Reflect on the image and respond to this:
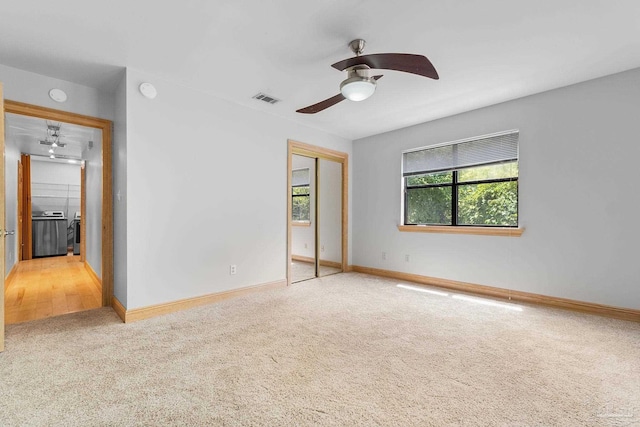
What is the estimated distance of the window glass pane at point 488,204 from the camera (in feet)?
12.3

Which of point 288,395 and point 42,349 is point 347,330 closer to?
point 288,395

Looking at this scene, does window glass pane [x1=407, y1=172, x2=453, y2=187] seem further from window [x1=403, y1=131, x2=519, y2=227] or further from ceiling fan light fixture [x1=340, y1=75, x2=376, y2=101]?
ceiling fan light fixture [x1=340, y1=75, x2=376, y2=101]

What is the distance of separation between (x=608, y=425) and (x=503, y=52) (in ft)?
8.93

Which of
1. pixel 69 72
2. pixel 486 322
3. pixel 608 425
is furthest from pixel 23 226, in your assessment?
pixel 608 425

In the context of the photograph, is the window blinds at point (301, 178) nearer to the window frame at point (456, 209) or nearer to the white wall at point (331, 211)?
the white wall at point (331, 211)

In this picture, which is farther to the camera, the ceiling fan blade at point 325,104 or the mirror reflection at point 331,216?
the mirror reflection at point 331,216

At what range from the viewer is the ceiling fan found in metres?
2.05

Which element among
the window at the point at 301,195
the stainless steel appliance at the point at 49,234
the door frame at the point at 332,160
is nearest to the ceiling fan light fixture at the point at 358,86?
the door frame at the point at 332,160

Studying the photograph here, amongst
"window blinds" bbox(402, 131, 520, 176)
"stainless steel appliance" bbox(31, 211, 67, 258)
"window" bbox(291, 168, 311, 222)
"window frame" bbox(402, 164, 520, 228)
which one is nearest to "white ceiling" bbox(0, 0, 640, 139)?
"window blinds" bbox(402, 131, 520, 176)

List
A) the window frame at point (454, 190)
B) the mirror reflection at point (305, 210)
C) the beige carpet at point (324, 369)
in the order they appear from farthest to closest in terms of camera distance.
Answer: the mirror reflection at point (305, 210) < the window frame at point (454, 190) < the beige carpet at point (324, 369)

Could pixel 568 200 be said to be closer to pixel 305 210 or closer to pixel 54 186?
pixel 305 210

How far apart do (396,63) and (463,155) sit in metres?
2.53

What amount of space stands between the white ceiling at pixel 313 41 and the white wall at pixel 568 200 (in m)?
0.31

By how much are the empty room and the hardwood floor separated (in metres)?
0.05
